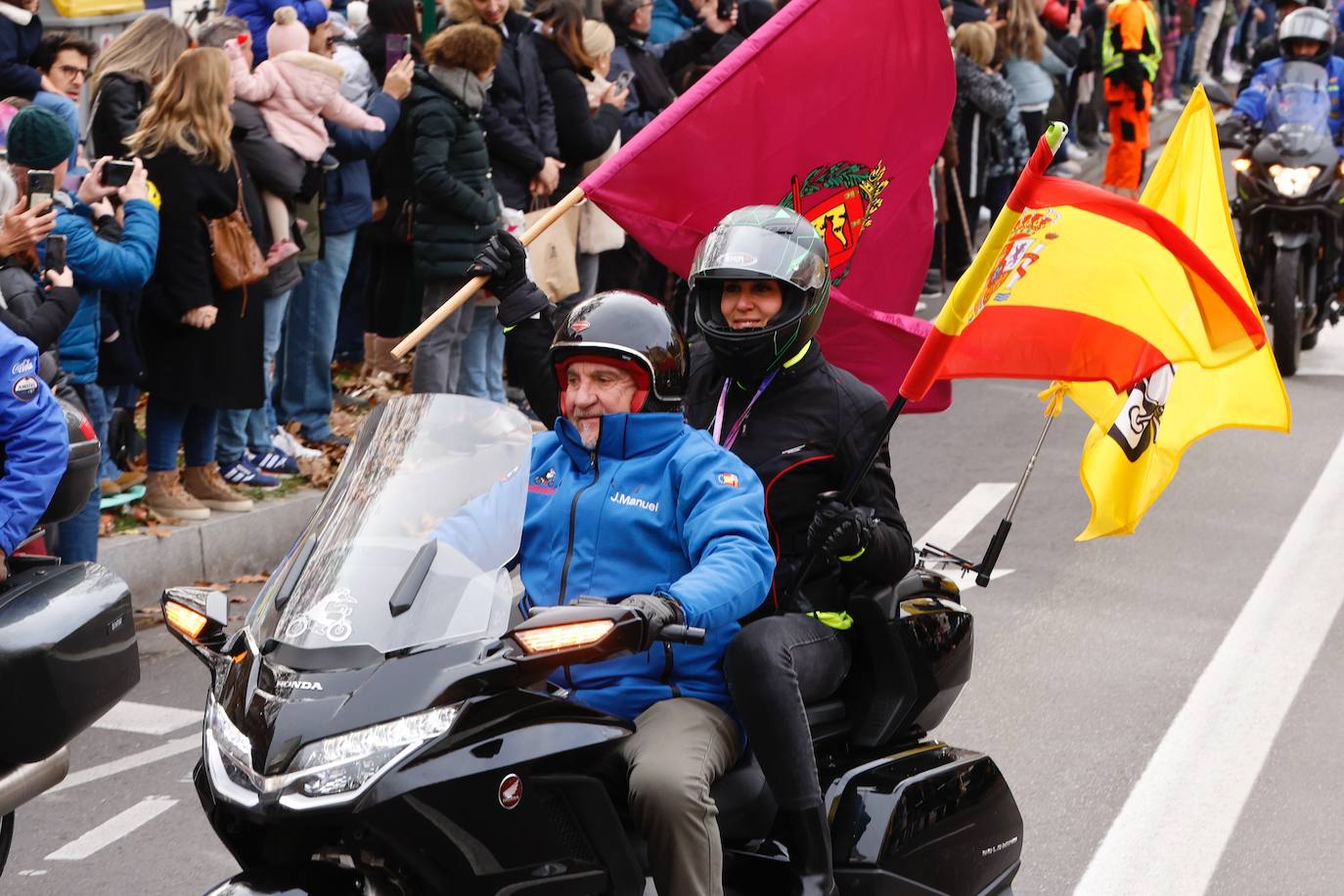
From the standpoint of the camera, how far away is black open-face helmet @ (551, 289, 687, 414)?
3.91m

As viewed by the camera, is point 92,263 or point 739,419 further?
point 92,263

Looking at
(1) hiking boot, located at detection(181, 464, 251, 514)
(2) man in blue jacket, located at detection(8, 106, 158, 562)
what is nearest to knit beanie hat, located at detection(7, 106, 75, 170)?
(2) man in blue jacket, located at detection(8, 106, 158, 562)

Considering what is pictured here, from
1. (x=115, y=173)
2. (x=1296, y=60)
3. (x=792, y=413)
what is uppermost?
(x=792, y=413)

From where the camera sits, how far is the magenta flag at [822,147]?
19.6ft

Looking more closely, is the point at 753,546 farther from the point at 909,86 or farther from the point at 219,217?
the point at 219,217

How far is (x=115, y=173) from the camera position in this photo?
7375 mm

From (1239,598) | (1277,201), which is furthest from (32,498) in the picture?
(1277,201)

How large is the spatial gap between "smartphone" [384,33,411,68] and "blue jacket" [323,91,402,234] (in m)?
0.36

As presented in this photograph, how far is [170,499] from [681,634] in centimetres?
517

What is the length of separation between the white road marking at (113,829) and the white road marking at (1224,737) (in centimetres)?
267

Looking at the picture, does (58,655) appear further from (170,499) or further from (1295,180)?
(1295,180)

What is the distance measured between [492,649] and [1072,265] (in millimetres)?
1817

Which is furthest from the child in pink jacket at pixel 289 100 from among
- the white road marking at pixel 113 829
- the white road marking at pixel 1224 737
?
the white road marking at pixel 1224 737

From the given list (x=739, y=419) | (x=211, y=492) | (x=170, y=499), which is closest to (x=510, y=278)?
(x=739, y=419)
